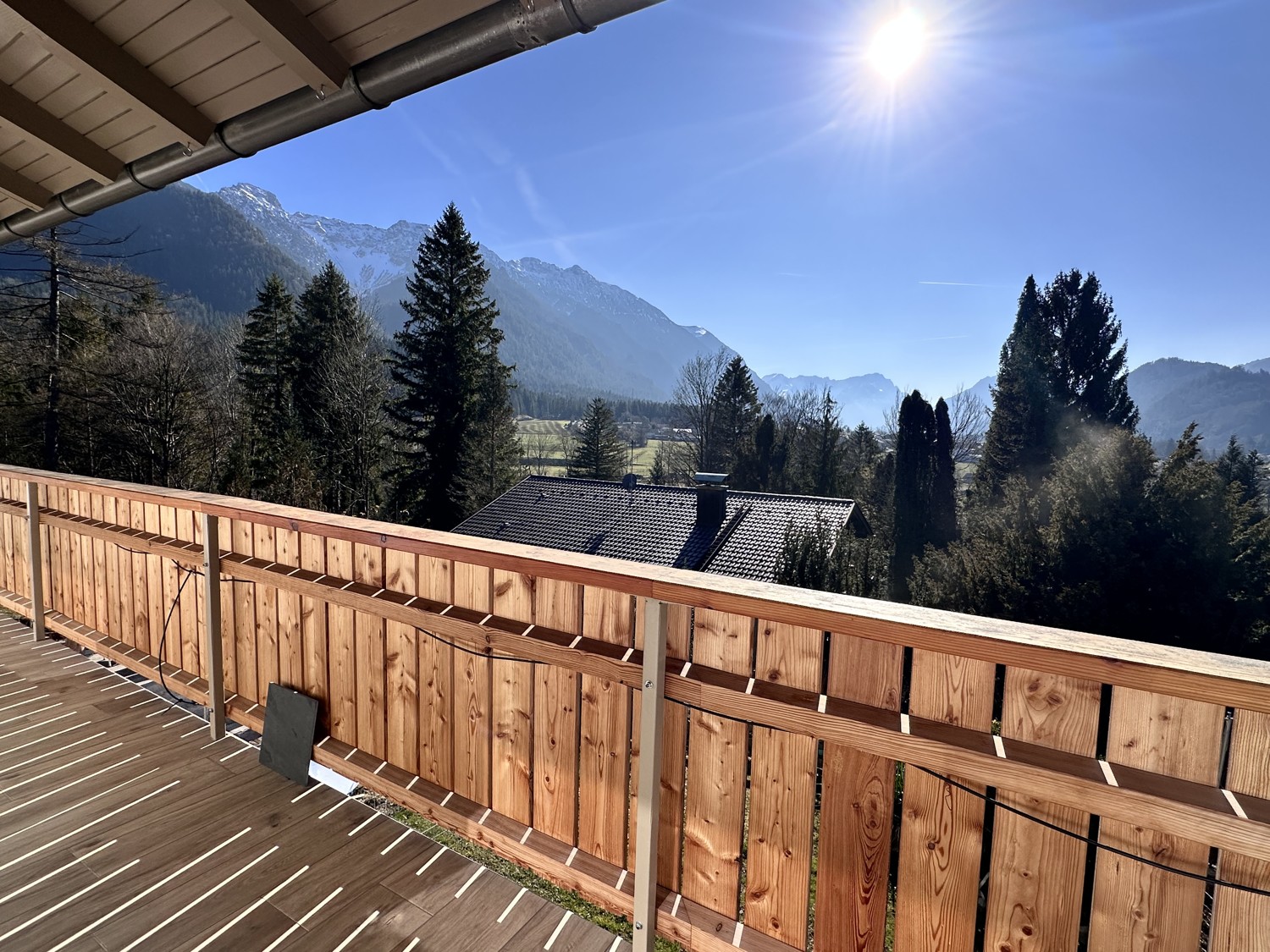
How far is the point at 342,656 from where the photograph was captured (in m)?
2.07

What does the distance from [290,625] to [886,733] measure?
2.05m

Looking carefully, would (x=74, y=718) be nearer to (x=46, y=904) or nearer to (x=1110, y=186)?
(x=46, y=904)

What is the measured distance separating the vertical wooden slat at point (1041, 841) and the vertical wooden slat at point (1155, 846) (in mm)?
33

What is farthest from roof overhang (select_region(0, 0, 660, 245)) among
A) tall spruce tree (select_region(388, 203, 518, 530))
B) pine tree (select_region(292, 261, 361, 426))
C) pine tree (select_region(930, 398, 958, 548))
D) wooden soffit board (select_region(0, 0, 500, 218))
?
pine tree (select_region(930, 398, 958, 548))

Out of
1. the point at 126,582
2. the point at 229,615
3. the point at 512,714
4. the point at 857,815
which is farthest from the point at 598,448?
the point at 857,815

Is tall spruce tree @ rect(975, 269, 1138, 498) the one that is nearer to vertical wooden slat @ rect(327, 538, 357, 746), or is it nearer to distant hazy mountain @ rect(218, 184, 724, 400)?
vertical wooden slat @ rect(327, 538, 357, 746)

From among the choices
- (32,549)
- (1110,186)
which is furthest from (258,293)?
(1110,186)

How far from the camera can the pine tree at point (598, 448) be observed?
2777 centimetres

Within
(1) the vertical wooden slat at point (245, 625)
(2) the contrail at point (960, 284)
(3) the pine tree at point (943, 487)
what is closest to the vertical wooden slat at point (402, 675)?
(1) the vertical wooden slat at point (245, 625)

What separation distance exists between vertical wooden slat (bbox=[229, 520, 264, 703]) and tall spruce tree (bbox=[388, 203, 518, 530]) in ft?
54.3

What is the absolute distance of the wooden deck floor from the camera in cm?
158

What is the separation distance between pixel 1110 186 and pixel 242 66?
162 feet

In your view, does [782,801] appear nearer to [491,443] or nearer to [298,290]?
[491,443]

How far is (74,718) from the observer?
2672mm
